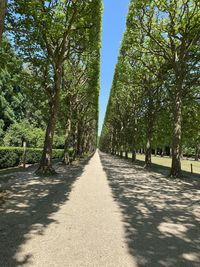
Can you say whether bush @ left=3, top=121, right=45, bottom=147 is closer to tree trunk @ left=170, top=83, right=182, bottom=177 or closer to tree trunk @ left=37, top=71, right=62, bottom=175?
tree trunk @ left=37, top=71, right=62, bottom=175

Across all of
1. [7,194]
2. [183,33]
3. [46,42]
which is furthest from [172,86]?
[7,194]

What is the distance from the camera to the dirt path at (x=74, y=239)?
5.04m

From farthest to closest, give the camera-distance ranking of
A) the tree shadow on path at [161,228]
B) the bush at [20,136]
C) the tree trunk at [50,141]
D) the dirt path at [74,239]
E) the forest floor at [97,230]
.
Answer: the bush at [20,136]
the tree trunk at [50,141]
the tree shadow on path at [161,228]
the forest floor at [97,230]
the dirt path at [74,239]

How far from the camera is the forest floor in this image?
5.17 metres

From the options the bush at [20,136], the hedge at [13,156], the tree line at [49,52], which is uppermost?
the tree line at [49,52]

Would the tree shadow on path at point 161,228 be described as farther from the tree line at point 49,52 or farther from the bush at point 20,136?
the bush at point 20,136

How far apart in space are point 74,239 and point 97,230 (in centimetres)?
89

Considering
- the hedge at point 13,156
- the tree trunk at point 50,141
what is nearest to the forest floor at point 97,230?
the tree trunk at point 50,141

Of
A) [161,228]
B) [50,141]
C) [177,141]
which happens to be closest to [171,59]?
→ [177,141]

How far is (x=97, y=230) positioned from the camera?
696 cm

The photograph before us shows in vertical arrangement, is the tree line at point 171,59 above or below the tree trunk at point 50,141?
above

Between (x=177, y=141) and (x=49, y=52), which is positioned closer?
(x=49, y=52)

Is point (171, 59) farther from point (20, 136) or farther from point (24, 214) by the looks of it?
point (20, 136)

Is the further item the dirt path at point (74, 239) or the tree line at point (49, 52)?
the tree line at point (49, 52)
